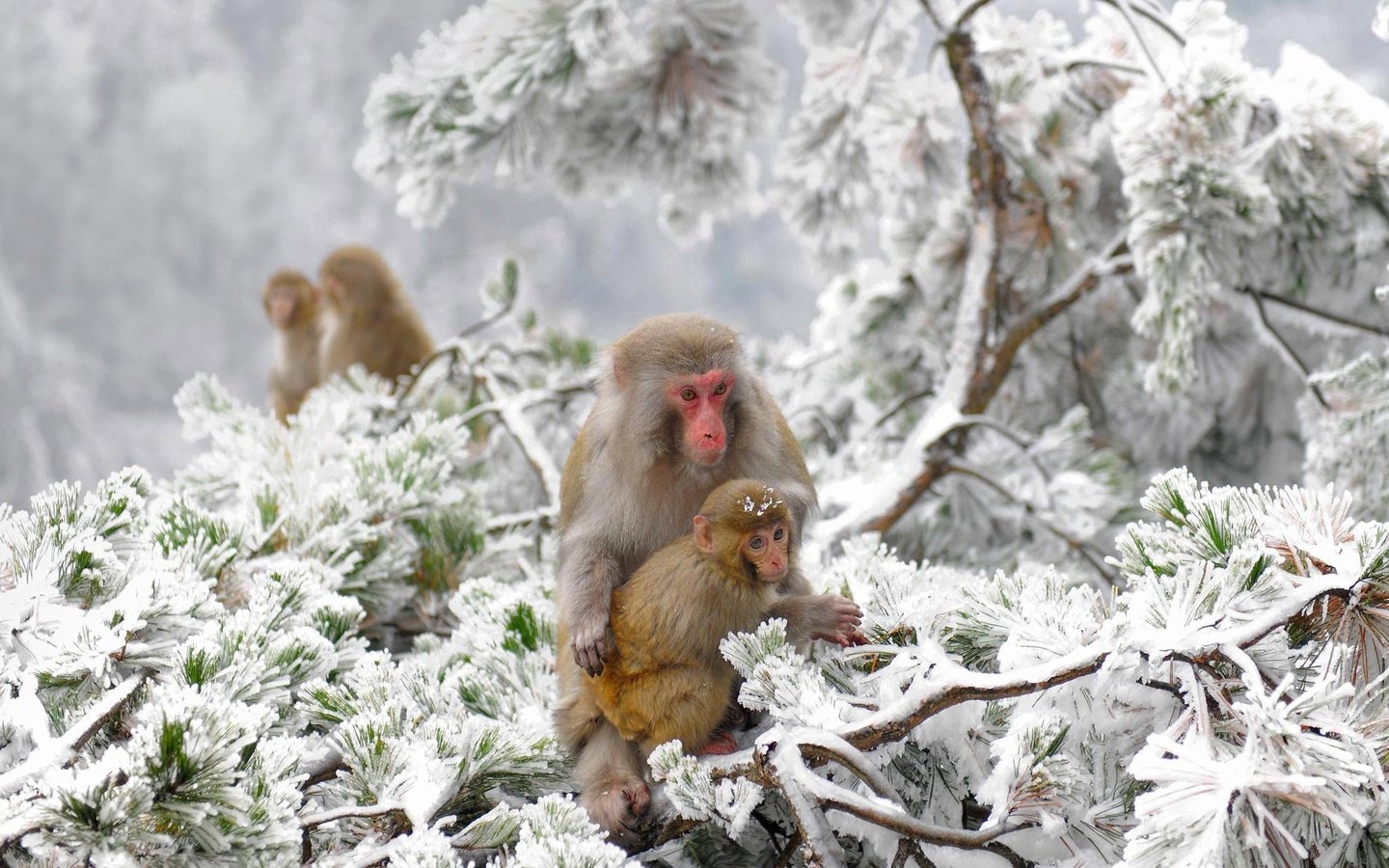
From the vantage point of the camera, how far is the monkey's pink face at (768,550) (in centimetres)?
118

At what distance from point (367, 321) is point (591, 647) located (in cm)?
323

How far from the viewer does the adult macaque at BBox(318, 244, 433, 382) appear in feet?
13.6

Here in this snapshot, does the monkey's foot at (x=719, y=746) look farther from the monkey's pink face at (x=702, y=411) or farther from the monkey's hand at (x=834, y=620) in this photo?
the monkey's pink face at (x=702, y=411)

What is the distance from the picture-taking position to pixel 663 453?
133cm

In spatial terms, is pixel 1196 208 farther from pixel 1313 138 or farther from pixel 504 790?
pixel 504 790

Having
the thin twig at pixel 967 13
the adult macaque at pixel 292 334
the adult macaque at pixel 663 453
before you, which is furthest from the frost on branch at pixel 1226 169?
the adult macaque at pixel 292 334

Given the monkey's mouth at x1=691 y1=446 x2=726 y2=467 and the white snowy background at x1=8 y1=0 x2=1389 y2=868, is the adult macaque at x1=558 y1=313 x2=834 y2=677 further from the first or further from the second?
the white snowy background at x1=8 y1=0 x2=1389 y2=868

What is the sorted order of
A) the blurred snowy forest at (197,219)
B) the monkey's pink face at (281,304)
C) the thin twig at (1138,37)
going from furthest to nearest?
1. the blurred snowy forest at (197,219)
2. the monkey's pink face at (281,304)
3. the thin twig at (1138,37)

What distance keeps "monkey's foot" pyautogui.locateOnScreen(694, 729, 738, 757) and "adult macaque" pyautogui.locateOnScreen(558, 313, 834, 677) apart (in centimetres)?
20

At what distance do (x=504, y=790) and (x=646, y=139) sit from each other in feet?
6.34

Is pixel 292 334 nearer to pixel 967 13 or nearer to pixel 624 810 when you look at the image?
pixel 967 13

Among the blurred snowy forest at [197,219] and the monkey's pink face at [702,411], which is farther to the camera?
the blurred snowy forest at [197,219]

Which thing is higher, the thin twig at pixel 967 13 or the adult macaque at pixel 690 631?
the thin twig at pixel 967 13

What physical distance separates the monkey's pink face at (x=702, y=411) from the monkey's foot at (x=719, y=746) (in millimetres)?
303
